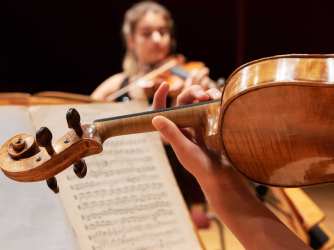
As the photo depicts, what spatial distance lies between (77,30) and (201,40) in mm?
1217

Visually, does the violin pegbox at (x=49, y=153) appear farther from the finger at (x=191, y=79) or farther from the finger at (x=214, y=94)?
the finger at (x=191, y=79)

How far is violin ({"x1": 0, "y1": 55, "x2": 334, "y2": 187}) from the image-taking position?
1.73ft

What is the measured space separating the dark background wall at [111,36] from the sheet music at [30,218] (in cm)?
216

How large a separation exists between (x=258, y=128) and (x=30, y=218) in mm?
493

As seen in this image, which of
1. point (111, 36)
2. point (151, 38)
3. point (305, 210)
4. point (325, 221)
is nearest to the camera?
point (305, 210)

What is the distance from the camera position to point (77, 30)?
280cm

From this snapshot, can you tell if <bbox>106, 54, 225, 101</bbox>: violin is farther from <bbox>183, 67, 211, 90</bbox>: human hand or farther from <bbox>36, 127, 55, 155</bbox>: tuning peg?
<bbox>36, 127, 55, 155</bbox>: tuning peg

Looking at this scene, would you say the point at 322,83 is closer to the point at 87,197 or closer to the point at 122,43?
the point at 87,197

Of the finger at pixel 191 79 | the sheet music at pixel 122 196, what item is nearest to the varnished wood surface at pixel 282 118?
the sheet music at pixel 122 196

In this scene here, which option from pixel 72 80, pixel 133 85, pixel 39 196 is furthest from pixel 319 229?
pixel 72 80

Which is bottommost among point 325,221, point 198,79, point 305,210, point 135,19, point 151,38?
point 325,221

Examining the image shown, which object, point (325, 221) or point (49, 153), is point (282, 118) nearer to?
point (49, 153)

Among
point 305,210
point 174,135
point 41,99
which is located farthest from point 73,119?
point 305,210

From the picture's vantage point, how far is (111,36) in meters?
2.92
